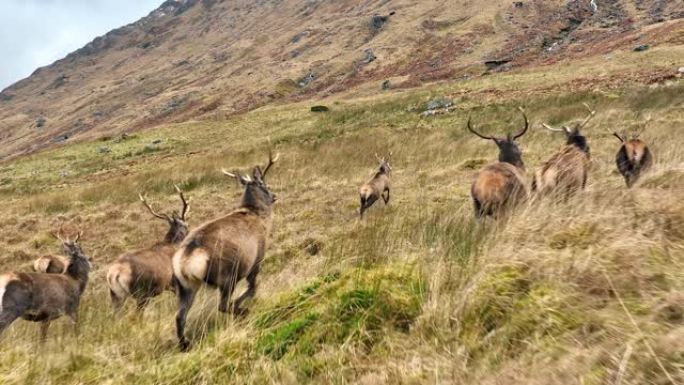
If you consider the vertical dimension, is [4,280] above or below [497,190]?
above

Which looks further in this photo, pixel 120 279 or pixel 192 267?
pixel 120 279

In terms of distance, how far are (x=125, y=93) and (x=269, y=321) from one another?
398 ft

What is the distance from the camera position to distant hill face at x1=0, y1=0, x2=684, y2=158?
6362 centimetres

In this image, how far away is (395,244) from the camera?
5586 mm

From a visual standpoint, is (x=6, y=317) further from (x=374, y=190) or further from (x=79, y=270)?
(x=374, y=190)

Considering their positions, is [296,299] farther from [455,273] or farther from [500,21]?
[500,21]

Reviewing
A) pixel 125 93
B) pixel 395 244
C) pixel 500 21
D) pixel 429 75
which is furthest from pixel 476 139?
pixel 125 93

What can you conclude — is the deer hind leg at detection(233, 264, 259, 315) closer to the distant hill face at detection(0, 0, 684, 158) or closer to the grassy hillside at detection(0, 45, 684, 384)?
the grassy hillside at detection(0, 45, 684, 384)

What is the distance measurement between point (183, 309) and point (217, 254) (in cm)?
57

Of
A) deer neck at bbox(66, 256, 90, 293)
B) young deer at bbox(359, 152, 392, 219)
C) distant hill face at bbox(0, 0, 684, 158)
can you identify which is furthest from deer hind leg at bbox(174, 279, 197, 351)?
distant hill face at bbox(0, 0, 684, 158)

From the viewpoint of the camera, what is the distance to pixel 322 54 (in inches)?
3612

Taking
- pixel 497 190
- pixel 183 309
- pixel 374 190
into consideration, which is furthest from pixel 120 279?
pixel 374 190

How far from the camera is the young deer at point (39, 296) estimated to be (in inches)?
285

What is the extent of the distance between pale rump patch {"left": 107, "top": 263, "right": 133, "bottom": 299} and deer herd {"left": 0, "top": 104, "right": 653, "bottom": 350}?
0.01 metres
